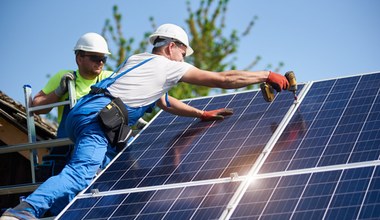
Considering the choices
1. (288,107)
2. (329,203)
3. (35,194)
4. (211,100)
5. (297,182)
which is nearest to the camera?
(329,203)

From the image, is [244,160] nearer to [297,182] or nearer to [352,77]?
[297,182]

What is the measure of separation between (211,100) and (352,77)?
1855 mm

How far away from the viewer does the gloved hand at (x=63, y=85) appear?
12266 millimetres

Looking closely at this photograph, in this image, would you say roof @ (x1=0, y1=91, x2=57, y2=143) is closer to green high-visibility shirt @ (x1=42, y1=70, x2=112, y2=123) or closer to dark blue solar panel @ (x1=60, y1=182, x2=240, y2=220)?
green high-visibility shirt @ (x1=42, y1=70, x2=112, y2=123)

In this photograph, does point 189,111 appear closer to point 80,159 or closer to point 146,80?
point 146,80

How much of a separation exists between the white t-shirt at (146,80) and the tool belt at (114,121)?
5.1 inches

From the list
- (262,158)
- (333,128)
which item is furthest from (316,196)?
(333,128)

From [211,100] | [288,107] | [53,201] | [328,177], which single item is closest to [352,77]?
[288,107]

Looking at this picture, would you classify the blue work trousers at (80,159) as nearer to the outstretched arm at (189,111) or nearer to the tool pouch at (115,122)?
the tool pouch at (115,122)

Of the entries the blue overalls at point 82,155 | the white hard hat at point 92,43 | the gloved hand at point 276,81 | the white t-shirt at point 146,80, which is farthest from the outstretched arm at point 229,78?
the white hard hat at point 92,43

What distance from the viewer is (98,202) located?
1009cm

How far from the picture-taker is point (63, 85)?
1241cm

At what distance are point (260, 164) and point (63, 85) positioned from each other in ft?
11.4

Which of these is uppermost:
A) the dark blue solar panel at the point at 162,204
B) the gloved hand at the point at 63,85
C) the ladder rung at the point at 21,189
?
the gloved hand at the point at 63,85
